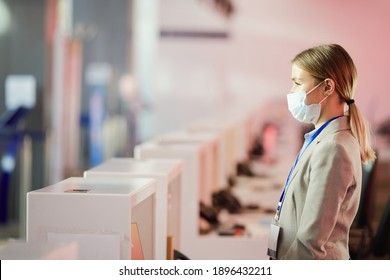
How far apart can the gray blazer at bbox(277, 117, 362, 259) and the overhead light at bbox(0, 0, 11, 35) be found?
20.1 ft

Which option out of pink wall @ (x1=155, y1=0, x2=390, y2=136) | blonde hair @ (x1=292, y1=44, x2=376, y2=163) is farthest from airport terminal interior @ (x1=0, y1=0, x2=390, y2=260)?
blonde hair @ (x1=292, y1=44, x2=376, y2=163)

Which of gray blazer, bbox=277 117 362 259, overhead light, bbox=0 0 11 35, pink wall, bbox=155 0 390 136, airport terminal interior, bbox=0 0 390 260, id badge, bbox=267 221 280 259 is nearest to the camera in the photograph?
gray blazer, bbox=277 117 362 259

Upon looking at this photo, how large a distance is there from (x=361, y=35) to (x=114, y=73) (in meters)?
5.66

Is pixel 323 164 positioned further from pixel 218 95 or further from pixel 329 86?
pixel 218 95

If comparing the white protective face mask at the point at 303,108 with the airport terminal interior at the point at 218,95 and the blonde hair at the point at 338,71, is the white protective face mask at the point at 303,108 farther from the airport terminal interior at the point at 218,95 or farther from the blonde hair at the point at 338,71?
the airport terminal interior at the point at 218,95

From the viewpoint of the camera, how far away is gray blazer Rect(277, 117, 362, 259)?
1.96 meters

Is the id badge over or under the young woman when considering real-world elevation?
under

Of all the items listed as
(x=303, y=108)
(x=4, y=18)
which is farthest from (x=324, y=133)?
(x=4, y=18)

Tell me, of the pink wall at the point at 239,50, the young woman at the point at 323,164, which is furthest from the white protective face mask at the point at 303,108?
the pink wall at the point at 239,50

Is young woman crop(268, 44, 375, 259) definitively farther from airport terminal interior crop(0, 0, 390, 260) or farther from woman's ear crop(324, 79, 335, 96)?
airport terminal interior crop(0, 0, 390, 260)

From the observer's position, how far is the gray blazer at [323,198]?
196cm

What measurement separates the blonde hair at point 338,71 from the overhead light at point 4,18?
239 inches
